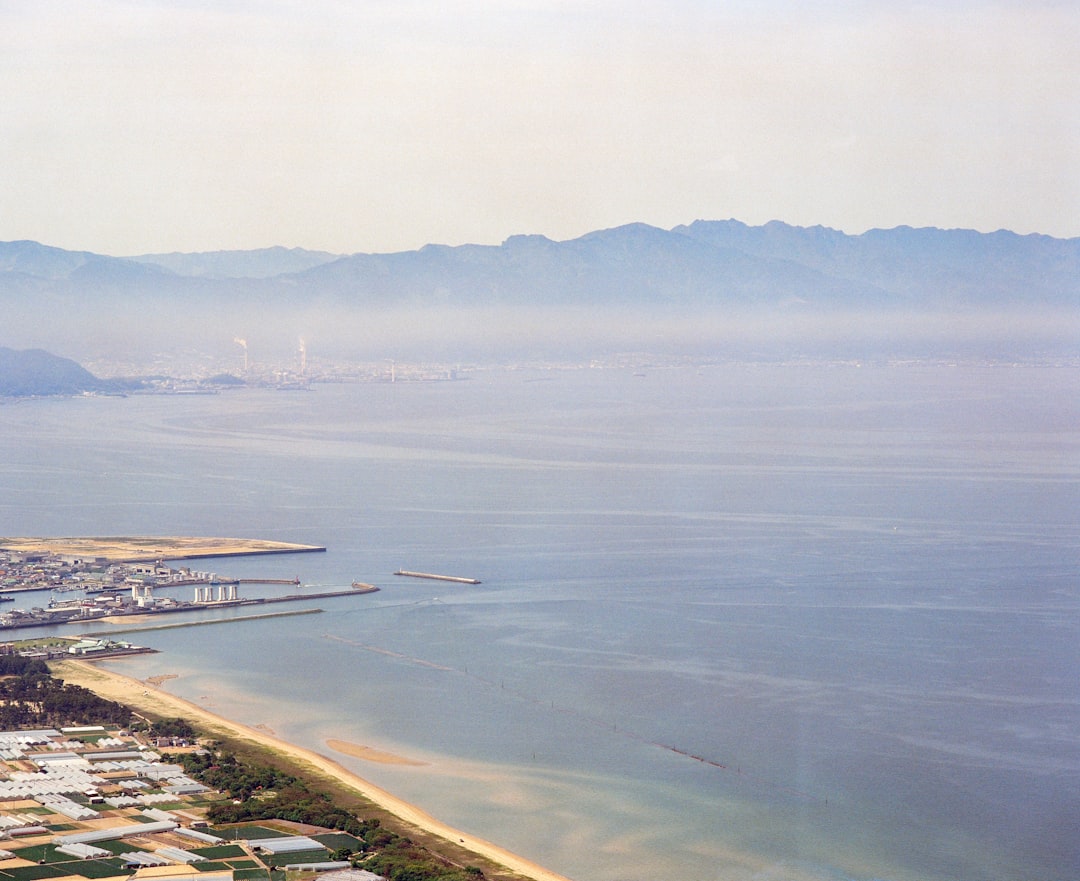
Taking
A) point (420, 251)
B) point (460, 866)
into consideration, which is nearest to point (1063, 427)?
point (460, 866)

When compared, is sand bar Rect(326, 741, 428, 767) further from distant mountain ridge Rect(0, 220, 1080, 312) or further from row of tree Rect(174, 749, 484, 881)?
distant mountain ridge Rect(0, 220, 1080, 312)

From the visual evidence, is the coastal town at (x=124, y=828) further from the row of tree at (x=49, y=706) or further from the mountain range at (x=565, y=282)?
the mountain range at (x=565, y=282)

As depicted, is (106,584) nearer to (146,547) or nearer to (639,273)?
(146,547)

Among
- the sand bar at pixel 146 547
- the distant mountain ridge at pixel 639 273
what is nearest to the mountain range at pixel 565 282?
the distant mountain ridge at pixel 639 273

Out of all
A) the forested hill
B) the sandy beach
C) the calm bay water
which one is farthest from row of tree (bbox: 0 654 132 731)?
the forested hill

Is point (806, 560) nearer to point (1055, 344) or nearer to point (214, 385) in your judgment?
point (214, 385)

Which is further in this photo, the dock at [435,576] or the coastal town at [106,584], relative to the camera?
the dock at [435,576]

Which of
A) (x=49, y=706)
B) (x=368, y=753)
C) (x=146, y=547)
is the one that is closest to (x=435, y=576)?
(x=146, y=547)
